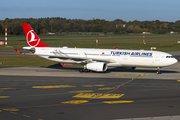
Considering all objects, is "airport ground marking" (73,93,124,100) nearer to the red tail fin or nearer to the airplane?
the airplane

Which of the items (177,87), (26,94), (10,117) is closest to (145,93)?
(177,87)

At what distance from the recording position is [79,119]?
61.4 ft

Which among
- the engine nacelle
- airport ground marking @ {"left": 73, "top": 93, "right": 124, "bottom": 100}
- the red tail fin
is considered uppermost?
the red tail fin

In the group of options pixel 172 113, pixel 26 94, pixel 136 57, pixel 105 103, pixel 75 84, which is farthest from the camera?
pixel 136 57

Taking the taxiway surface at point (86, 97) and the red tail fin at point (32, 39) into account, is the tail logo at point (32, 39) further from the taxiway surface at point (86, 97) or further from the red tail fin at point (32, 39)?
the taxiway surface at point (86, 97)

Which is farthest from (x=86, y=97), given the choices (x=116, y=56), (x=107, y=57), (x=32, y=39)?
(x=32, y=39)

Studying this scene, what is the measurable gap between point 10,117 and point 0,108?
2.93 meters

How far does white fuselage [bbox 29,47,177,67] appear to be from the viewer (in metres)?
41.1

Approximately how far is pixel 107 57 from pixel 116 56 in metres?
1.56

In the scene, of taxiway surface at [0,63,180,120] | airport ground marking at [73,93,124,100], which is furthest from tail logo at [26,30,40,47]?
airport ground marking at [73,93,124,100]

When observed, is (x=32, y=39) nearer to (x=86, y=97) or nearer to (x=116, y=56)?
(x=116, y=56)

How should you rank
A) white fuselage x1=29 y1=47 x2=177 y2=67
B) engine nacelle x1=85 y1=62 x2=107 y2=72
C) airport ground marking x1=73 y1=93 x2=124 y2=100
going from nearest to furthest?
1. airport ground marking x1=73 y1=93 x2=124 y2=100
2. white fuselage x1=29 y1=47 x2=177 y2=67
3. engine nacelle x1=85 y1=62 x2=107 y2=72

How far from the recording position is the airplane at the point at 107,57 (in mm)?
41188

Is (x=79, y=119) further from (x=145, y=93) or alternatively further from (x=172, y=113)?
(x=145, y=93)
